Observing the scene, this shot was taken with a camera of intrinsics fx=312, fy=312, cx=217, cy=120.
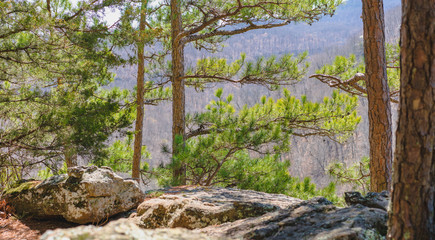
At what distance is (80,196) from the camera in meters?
2.98

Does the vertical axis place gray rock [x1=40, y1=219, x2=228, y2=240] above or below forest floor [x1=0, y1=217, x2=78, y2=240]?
above

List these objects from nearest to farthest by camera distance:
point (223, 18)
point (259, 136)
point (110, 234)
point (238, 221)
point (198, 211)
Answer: point (110, 234)
point (238, 221)
point (198, 211)
point (259, 136)
point (223, 18)

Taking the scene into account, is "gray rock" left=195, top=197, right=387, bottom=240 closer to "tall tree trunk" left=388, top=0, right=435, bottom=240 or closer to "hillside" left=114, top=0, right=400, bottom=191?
"tall tree trunk" left=388, top=0, right=435, bottom=240

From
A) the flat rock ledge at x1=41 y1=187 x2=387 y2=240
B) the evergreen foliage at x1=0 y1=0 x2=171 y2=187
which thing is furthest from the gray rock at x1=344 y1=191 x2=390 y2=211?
the evergreen foliage at x1=0 y1=0 x2=171 y2=187

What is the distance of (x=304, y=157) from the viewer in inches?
745

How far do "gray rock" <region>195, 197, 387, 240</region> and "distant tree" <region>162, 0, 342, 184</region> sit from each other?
2.85m

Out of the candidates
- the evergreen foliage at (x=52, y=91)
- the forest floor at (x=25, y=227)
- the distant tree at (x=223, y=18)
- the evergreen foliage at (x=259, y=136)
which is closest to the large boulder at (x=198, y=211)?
the forest floor at (x=25, y=227)

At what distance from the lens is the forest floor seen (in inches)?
109

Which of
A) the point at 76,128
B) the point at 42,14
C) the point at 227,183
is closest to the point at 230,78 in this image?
the point at 227,183

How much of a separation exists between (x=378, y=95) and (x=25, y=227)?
4005mm

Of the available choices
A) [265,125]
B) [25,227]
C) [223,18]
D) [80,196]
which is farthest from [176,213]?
[223,18]

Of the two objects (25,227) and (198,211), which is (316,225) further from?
(25,227)

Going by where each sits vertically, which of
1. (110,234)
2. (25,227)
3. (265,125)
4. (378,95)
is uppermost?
(378,95)

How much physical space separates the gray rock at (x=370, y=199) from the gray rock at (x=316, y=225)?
6.6 inches
